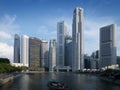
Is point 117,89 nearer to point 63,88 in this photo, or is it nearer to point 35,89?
point 63,88

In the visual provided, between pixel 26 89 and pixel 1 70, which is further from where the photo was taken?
pixel 1 70

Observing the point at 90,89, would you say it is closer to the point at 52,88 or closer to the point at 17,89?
the point at 52,88

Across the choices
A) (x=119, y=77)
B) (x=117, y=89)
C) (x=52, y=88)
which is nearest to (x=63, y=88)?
(x=52, y=88)

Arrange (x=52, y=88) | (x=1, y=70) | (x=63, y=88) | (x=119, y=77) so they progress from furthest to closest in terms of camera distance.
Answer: (x=1, y=70) < (x=119, y=77) < (x=52, y=88) < (x=63, y=88)

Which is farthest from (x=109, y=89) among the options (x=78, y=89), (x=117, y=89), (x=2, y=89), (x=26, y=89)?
(x=2, y=89)

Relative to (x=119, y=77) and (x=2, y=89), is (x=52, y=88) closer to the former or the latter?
(x=2, y=89)

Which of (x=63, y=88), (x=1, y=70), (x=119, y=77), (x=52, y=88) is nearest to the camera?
(x=63, y=88)

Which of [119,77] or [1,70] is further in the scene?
[1,70]
